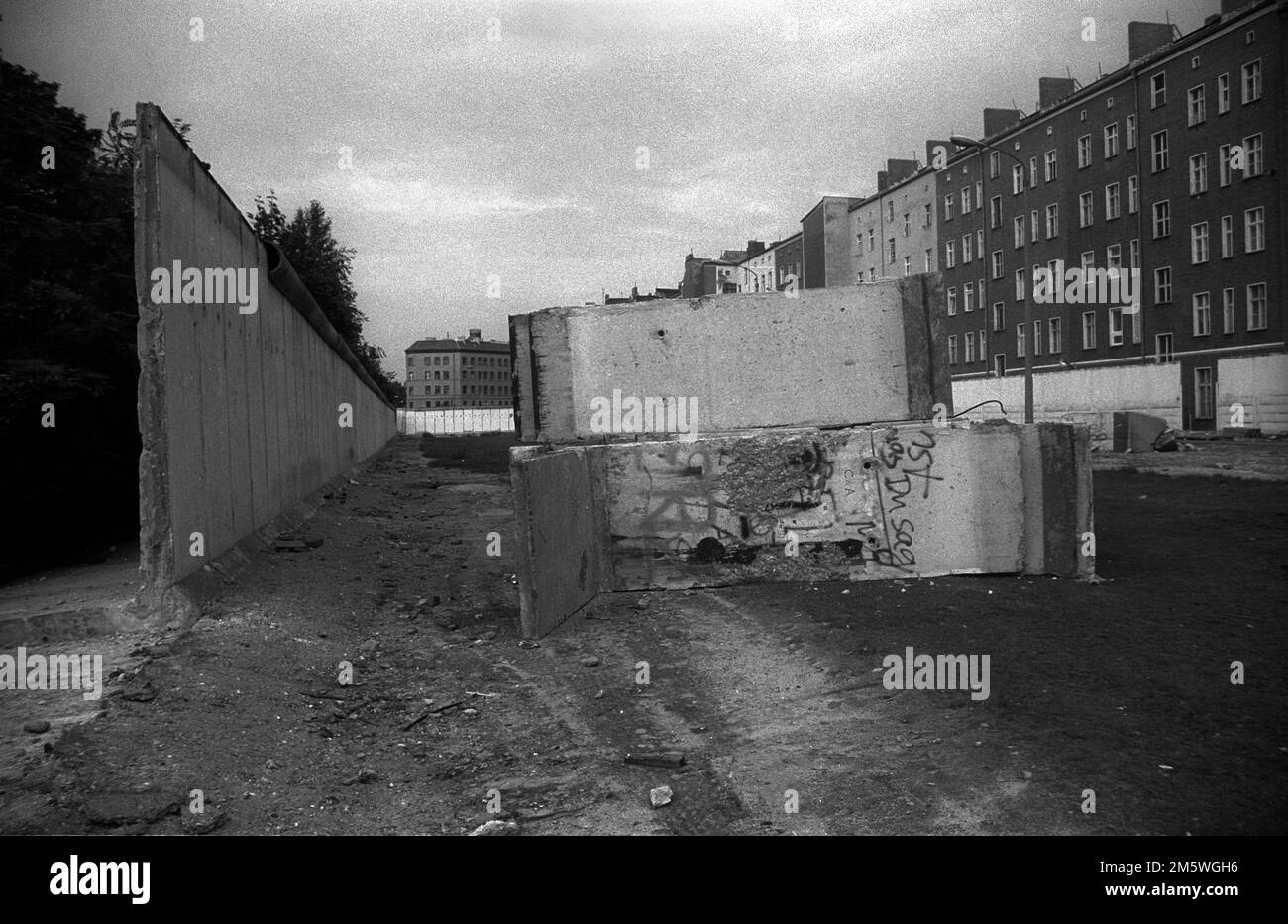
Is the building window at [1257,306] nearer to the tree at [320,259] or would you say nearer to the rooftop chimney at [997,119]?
the rooftop chimney at [997,119]

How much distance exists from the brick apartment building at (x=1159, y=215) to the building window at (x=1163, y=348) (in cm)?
9

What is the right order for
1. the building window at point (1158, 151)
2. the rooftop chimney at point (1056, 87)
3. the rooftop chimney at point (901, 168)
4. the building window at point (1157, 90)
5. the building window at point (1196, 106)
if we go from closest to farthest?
the building window at point (1196, 106)
the building window at point (1157, 90)
the building window at point (1158, 151)
the rooftop chimney at point (1056, 87)
the rooftop chimney at point (901, 168)

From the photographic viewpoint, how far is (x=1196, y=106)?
38.8m

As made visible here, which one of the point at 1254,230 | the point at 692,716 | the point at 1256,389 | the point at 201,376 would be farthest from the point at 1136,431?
the point at 201,376

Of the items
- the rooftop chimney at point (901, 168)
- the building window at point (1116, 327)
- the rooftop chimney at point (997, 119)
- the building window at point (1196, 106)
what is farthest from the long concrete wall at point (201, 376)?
the rooftop chimney at point (901, 168)

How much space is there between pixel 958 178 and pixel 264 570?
5536 cm

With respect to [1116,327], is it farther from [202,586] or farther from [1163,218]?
[202,586]

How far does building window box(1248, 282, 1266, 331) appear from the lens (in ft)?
118

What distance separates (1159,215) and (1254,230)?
210 inches

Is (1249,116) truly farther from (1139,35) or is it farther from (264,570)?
(264,570)

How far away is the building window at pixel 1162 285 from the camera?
40.8 metres

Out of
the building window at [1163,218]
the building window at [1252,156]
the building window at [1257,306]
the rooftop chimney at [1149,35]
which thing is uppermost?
the rooftop chimney at [1149,35]

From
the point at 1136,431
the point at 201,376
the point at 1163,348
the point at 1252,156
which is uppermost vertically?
the point at 1252,156

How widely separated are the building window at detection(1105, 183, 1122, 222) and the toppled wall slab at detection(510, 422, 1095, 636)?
137 feet
